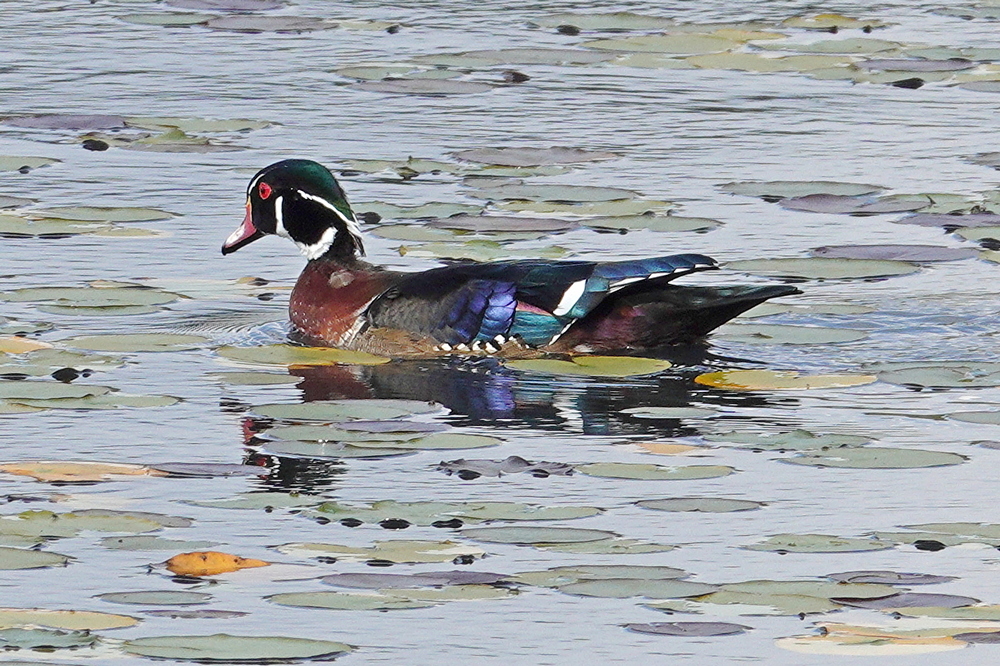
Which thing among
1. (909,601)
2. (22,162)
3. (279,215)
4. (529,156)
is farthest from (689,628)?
(22,162)

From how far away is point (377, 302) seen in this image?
10.1m

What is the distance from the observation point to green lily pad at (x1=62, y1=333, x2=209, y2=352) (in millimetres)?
9656

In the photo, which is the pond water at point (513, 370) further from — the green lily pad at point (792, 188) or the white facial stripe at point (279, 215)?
the white facial stripe at point (279, 215)

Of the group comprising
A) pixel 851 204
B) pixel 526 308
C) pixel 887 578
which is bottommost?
pixel 851 204

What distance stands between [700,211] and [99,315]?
2969mm

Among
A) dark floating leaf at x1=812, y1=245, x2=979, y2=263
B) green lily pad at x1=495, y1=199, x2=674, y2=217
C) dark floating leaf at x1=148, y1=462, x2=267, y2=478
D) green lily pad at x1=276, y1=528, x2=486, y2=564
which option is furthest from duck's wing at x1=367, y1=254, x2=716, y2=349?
green lily pad at x1=276, y1=528, x2=486, y2=564

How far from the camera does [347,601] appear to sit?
6438 millimetres

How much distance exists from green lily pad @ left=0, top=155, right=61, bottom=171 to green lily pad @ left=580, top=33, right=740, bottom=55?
14.3 ft

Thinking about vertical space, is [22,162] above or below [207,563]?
below

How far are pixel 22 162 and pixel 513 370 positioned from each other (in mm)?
3859

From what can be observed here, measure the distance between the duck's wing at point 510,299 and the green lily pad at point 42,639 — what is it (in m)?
3.81

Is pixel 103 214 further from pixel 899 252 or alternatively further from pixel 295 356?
pixel 899 252

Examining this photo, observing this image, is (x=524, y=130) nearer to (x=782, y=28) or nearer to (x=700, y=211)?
(x=700, y=211)

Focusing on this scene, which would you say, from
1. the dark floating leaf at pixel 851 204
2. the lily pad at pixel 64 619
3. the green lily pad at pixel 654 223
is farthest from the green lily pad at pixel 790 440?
the dark floating leaf at pixel 851 204
